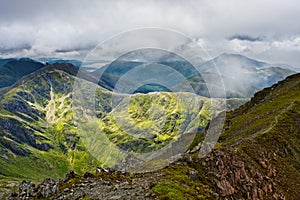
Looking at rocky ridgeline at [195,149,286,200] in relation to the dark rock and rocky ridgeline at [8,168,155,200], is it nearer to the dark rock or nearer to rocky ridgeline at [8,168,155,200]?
the dark rock

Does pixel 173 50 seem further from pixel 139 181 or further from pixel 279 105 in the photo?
pixel 279 105

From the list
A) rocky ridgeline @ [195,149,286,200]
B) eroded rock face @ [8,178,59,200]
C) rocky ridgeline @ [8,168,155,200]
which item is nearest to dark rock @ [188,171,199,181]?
rocky ridgeline @ [195,149,286,200]

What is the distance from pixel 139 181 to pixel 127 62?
1743 centimetres

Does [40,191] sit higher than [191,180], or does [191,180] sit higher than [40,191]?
[191,180]

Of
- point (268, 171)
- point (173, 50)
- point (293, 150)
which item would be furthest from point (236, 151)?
point (173, 50)

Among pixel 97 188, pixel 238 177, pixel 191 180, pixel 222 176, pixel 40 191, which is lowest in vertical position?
pixel 238 177

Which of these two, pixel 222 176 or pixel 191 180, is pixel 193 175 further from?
pixel 222 176

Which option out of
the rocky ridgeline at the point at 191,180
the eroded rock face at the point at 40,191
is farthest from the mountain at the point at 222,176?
the eroded rock face at the point at 40,191

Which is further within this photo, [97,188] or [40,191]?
[40,191]

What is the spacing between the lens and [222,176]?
6481cm

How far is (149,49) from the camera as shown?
141ft

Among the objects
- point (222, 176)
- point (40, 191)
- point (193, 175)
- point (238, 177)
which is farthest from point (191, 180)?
point (40, 191)

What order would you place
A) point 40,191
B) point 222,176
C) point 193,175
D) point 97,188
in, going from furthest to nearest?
1. point 222,176
2. point 193,175
3. point 40,191
4. point 97,188

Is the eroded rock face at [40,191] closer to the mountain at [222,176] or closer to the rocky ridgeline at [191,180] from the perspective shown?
the rocky ridgeline at [191,180]
